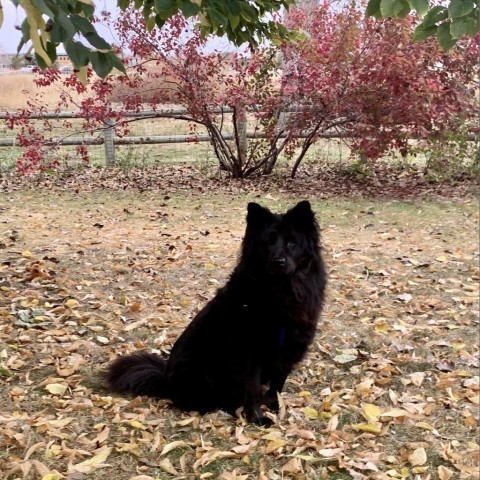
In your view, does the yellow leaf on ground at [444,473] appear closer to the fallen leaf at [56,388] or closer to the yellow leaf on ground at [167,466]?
the yellow leaf on ground at [167,466]

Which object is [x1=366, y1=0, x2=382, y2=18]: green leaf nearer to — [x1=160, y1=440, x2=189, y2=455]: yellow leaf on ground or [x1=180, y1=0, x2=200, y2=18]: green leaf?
[x1=180, y1=0, x2=200, y2=18]: green leaf

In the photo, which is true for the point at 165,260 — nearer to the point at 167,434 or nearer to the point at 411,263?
the point at 411,263

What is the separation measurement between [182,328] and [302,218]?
5.32ft

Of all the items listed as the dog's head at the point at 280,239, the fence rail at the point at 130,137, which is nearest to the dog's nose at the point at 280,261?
the dog's head at the point at 280,239

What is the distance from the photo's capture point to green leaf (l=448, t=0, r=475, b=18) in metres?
2.12

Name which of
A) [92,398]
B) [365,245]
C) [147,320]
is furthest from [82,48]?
[365,245]

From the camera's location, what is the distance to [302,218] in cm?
282

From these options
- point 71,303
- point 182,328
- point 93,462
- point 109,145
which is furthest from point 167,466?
point 109,145

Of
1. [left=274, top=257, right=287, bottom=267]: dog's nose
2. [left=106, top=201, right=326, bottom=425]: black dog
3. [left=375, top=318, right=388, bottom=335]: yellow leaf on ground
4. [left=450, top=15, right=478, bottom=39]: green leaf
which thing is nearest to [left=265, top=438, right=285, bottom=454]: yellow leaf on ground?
[left=106, top=201, right=326, bottom=425]: black dog

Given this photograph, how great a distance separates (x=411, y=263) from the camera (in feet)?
17.4

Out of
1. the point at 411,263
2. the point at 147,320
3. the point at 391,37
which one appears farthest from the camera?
the point at 391,37

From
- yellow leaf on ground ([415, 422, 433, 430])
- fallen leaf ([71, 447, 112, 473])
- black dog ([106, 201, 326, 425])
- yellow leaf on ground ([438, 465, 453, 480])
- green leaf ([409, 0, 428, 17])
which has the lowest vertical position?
fallen leaf ([71, 447, 112, 473])

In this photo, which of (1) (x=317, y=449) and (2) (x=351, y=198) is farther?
(2) (x=351, y=198)

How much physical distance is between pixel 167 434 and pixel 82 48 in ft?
5.96
